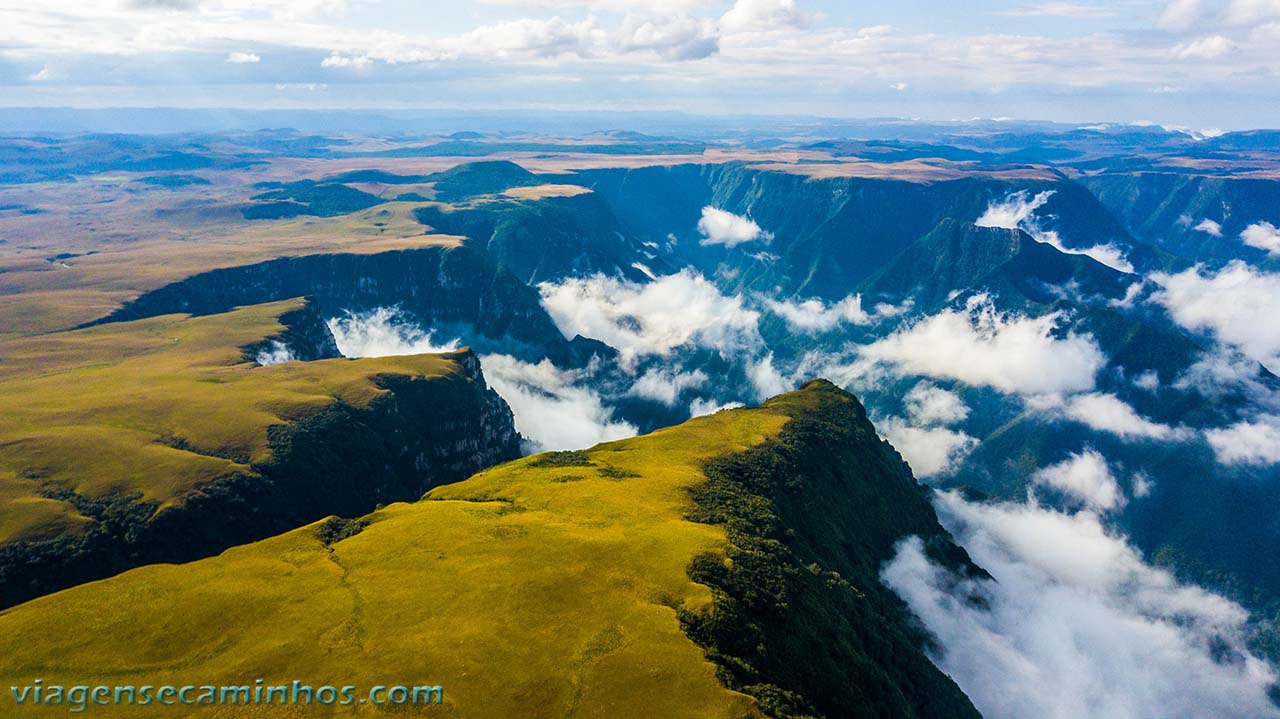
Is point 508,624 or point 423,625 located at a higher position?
point 508,624

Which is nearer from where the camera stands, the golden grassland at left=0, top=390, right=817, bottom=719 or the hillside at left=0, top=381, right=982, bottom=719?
the golden grassland at left=0, top=390, right=817, bottom=719

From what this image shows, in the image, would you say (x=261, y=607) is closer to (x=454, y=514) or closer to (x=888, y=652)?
(x=454, y=514)

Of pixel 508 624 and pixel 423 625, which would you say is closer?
pixel 423 625

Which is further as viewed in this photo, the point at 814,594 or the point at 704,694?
the point at 814,594

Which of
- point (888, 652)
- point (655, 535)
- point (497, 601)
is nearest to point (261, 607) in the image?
point (497, 601)
